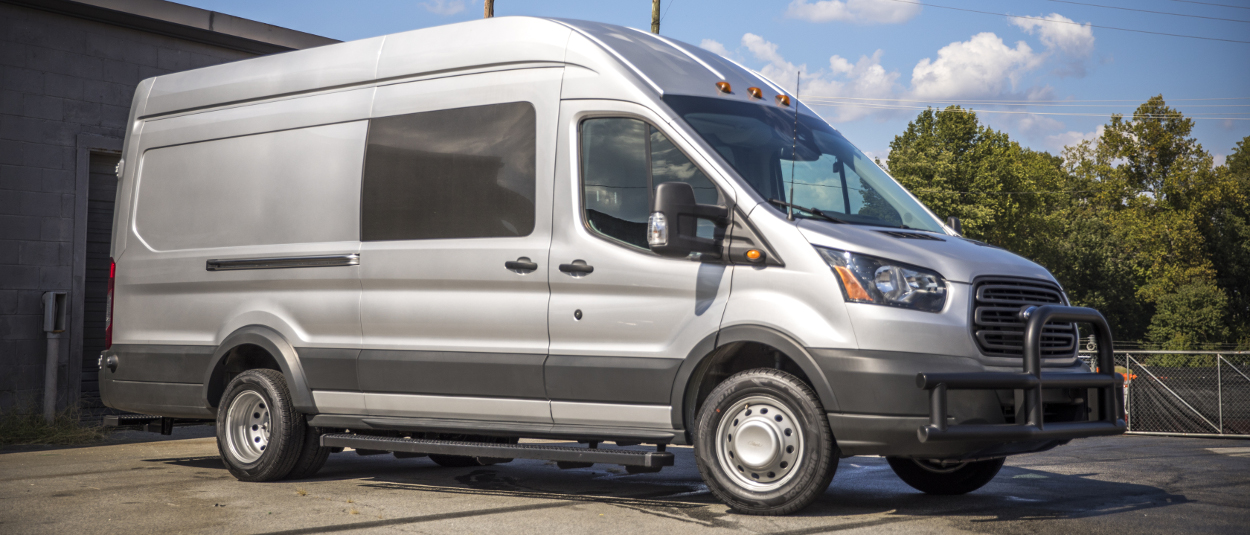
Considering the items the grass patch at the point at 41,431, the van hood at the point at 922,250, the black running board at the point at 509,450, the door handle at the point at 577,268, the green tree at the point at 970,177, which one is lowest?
the grass patch at the point at 41,431

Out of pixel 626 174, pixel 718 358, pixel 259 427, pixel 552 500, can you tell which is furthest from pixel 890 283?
pixel 259 427

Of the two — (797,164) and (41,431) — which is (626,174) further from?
(41,431)

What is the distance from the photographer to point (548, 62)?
6844 millimetres

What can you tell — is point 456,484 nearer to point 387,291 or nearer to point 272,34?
point 387,291

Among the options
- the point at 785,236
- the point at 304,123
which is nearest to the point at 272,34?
the point at 304,123

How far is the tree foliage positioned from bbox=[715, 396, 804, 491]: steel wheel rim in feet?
152

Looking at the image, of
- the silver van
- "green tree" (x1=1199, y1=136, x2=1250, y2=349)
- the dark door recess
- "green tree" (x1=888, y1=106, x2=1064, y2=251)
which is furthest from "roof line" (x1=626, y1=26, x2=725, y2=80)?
"green tree" (x1=1199, y1=136, x2=1250, y2=349)

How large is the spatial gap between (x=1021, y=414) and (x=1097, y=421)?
2.10ft

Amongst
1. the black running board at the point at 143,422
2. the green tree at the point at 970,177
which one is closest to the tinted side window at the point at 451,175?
the black running board at the point at 143,422

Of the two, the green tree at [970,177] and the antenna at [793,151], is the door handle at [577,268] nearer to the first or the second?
the antenna at [793,151]

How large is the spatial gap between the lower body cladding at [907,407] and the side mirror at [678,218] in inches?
33.1

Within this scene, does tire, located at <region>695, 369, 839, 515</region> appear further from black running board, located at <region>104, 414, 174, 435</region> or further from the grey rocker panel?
black running board, located at <region>104, 414, 174, 435</region>

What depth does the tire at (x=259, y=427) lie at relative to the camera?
768cm

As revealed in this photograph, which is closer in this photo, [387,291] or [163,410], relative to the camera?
[387,291]
